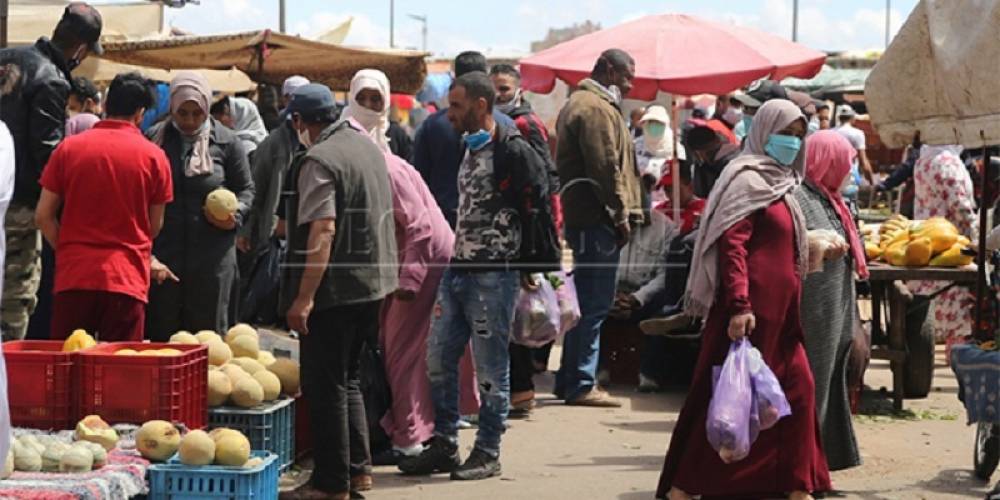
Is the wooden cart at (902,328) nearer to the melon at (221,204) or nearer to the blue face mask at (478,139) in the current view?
the blue face mask at (478,139)

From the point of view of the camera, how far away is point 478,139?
8.59m

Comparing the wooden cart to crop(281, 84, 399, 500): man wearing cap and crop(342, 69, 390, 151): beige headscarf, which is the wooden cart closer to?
crop(342, 69, 390, 151): beige headscarf

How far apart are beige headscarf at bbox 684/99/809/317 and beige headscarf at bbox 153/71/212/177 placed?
107 inches

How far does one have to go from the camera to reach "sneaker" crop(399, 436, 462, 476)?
878 centimetres

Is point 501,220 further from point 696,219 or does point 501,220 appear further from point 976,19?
point 696,219

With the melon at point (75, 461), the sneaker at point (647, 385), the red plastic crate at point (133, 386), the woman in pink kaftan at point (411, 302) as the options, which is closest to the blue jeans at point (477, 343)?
the woman in pink kaftan at point (411, 302)

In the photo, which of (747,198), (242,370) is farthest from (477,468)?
(747,198)

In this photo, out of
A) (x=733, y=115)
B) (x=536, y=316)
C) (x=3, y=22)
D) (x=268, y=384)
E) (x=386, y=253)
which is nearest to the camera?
(x=386, y=253)

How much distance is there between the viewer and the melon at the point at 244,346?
830cm

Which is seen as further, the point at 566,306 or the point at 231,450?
the point at 566,306

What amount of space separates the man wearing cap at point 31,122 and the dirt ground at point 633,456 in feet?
6.86

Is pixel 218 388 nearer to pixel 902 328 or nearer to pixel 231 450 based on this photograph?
pixel 231 450

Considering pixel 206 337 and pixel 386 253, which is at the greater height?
pixel 386 253

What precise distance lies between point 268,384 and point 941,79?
349cm
